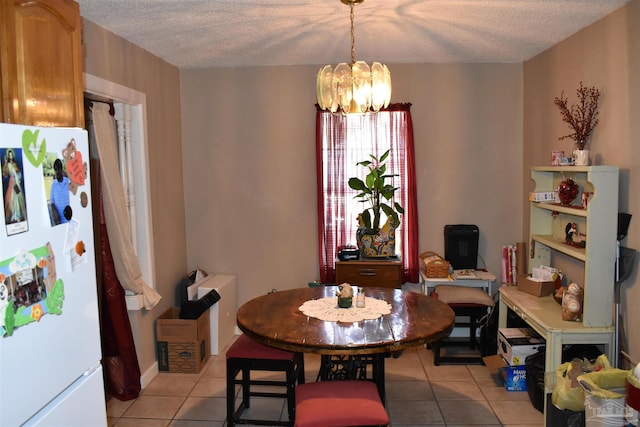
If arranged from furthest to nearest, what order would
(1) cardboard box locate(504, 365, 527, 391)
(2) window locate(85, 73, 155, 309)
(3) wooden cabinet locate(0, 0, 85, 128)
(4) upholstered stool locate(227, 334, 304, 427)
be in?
(2) window locate(85, 73, 155, 309), (1) cardboard box locate(504, 365, 527, 391), (4) upholstered stool locate(227, 334, 304, 427), (3) wooden cabinet locate(0, 0, 85, 128)

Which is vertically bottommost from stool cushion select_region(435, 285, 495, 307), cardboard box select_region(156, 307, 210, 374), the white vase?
cardboard box select_region(156, 307, 210, 374)

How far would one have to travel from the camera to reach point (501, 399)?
3641 millimetres

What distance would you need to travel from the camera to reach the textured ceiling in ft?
9.88

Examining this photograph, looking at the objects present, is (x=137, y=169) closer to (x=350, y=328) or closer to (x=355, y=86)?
(x=355, y=86)

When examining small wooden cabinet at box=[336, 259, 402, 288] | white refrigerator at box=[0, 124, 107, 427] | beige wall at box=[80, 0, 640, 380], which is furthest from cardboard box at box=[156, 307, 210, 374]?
white refrigerator at box=[0, 124, 107, 427]

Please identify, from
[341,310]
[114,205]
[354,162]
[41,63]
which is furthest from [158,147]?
[41,63]

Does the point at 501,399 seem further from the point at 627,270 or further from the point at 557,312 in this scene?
the point at 627,270

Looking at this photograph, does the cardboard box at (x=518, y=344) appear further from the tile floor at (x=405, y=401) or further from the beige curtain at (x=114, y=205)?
the beige curtain at (x=114, y=205)

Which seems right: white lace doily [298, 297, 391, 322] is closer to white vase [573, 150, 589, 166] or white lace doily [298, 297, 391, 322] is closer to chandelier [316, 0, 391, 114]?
chandelier [316, 0, 391, 114]

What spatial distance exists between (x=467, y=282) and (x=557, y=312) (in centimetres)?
114

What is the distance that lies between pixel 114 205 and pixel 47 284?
1881 mm

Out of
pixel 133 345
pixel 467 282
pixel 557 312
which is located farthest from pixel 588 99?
pixel 133 345

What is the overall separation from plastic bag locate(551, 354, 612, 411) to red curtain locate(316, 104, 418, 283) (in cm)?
199

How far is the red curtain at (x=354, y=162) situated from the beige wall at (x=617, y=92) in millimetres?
1244
